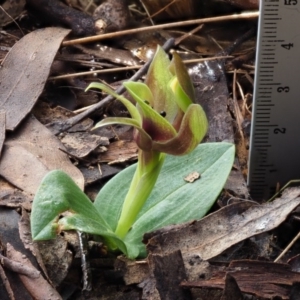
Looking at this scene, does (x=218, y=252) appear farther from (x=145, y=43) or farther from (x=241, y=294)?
(x=145, y=43)

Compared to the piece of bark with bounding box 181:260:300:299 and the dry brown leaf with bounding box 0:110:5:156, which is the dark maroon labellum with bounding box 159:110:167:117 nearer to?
the piece of bark with bounding box 181:260:300:299

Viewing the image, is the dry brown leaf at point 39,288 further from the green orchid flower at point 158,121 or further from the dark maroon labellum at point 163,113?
the dark maroon labellum at point 163,113

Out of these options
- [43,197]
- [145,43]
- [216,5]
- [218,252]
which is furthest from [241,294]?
[216,5]

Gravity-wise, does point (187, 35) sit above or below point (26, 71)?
below

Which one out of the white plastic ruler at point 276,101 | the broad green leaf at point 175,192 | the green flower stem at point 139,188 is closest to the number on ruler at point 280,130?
the white plastic ruler at point 276,101

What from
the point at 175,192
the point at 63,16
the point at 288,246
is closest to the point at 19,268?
the point at 175,192

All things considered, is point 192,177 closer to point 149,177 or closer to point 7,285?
point 149,177
